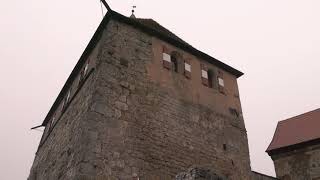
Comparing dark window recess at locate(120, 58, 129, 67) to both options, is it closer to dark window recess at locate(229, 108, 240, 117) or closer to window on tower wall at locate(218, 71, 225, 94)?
window on tower wall at locate(218, 71, 225, 94)

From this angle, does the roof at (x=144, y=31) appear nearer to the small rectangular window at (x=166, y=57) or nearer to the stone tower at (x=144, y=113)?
the stone tower at (x=144, y=113)

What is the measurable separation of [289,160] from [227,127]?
235 inches

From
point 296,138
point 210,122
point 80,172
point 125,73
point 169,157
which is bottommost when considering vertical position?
point 80,172

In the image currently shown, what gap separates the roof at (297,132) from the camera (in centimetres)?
1453

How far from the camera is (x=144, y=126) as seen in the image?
835 cm

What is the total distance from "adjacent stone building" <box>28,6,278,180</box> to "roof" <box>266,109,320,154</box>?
5.10 m

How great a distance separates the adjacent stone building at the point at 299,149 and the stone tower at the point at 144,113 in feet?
16.1

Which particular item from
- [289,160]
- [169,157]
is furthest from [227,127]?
[289,160]

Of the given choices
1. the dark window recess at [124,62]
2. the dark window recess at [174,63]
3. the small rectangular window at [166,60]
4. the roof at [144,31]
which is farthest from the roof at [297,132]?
the dark window recess at [124,62]

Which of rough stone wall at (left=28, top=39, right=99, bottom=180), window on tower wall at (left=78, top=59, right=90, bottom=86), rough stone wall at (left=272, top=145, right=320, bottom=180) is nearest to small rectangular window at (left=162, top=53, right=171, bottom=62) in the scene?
rough stone wall at (left=28, top=39, right=99, bottom=180)

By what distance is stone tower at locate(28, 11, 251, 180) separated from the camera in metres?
7.59

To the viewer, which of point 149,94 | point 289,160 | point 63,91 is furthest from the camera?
point 289,160

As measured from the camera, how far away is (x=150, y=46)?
9953 mm

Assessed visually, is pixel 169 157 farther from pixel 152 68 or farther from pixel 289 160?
pixel 289 160
